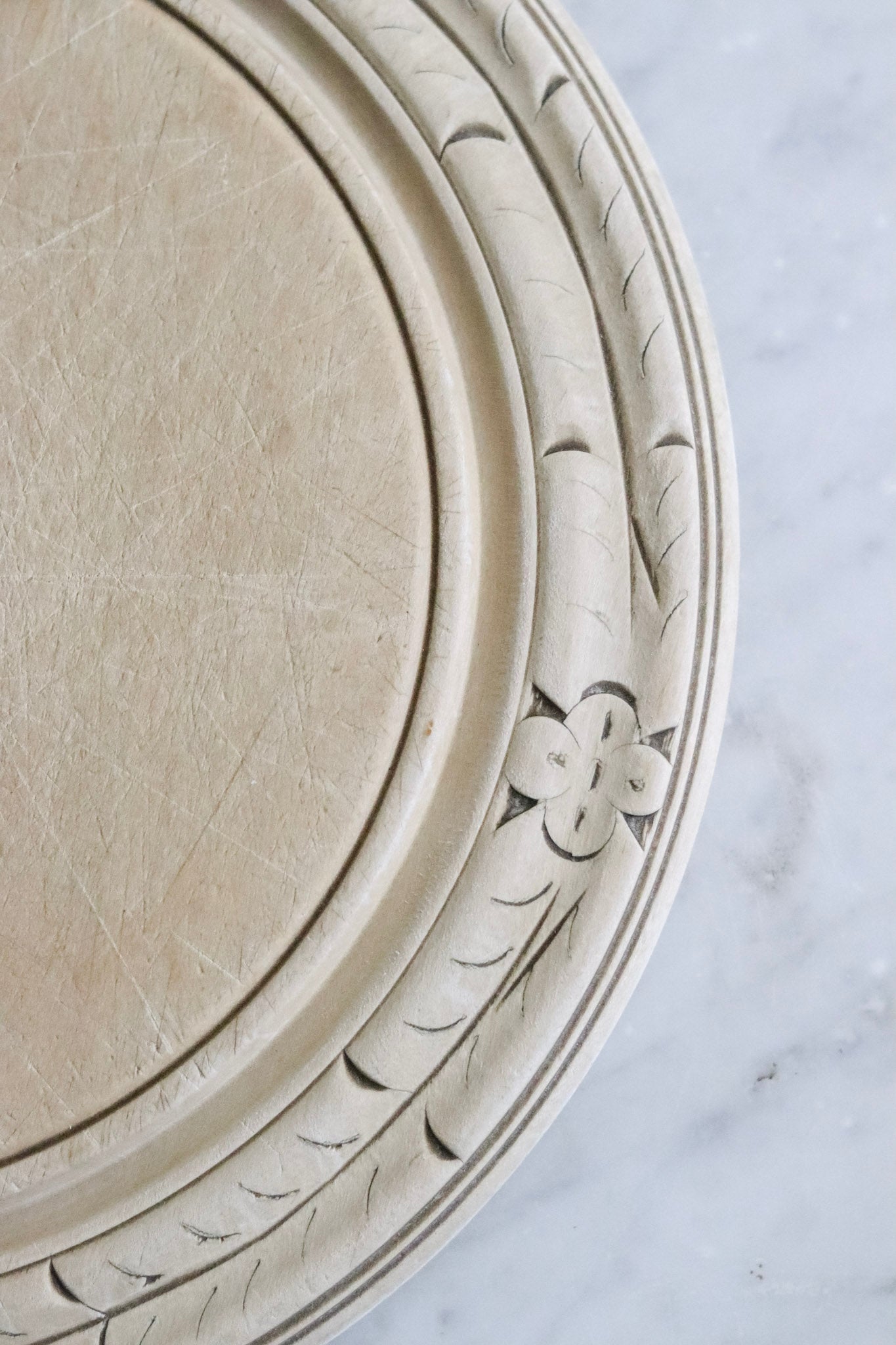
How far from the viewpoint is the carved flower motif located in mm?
375

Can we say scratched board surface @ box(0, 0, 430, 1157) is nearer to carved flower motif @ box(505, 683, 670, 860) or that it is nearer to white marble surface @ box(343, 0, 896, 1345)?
carved flower motif @ box(505, 683, 670, 860)

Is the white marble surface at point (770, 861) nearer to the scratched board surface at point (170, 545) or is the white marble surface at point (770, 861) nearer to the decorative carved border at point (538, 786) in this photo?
the decorative carved border at point (538, 786)

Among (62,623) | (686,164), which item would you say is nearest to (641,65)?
(686,164)

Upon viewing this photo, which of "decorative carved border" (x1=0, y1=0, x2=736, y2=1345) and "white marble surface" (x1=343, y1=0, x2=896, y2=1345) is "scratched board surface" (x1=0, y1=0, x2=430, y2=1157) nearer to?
"decorative carved border" (x1=0, y1=0, x2=736, y2=1345)

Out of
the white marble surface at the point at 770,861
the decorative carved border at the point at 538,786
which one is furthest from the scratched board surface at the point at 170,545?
the white marble surface at the point at 770,861

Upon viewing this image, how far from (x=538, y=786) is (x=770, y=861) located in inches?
5.7

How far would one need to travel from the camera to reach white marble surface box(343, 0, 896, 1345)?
0.44m

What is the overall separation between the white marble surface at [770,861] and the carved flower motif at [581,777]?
0.29 ft

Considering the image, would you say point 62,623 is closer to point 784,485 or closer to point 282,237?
point 282,237

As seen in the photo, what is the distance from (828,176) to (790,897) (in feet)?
1.17

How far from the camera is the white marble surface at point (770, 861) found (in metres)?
0.44

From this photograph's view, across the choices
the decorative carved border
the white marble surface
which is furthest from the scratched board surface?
the white marble surface

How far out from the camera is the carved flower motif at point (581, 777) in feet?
1.23

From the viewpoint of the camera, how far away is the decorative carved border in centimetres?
37
